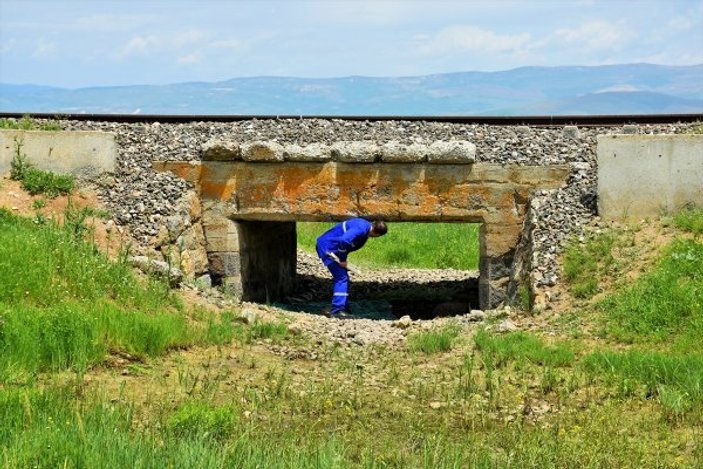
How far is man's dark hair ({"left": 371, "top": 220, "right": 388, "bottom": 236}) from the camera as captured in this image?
1395 cm

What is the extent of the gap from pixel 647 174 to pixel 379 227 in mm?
3656

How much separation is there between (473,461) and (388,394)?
2441mm

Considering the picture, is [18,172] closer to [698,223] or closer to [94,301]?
[94,301]

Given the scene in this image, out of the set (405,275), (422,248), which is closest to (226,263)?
(405,275)

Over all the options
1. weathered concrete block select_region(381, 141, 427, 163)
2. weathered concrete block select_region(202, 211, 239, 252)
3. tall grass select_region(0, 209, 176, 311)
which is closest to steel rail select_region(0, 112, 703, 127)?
weathered concrete block select_region(381, 141, 427, 163)

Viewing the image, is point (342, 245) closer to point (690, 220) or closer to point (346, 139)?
point (346, 139)

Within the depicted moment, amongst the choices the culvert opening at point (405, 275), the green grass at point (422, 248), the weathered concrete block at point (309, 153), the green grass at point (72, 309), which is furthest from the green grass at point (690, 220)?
the green grass at point (422, 248)

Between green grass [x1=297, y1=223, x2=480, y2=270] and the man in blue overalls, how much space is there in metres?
5.33

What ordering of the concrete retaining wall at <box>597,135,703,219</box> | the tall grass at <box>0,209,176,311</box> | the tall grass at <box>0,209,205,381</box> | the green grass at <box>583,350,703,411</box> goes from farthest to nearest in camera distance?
1. the concrete retaining wall at <box>597,135,703,219</box>
2. the tall grass at <box>0,209,176,311</box>
3. the tall grass at <box>0,209,205,381</box>
4. the green grass at <box>583,350,703,411</box>

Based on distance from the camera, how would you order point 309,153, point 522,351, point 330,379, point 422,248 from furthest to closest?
point 422,248, point 309,153, point 522,351, point 330,379

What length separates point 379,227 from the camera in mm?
13977

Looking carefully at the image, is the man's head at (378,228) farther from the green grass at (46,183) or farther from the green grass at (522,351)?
the green grass at (46,183)

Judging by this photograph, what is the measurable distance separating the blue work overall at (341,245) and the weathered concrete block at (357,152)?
2.79ft

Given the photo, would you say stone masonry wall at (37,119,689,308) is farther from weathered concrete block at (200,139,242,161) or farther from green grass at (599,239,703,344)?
green grass at (599,239,703,344)
